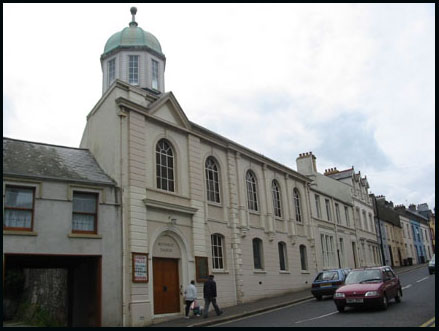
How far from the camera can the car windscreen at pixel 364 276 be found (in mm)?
15712

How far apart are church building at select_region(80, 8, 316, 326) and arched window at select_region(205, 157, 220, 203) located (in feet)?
0.19

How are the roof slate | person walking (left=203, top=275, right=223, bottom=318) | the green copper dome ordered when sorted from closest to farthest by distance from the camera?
the roof slate → person walking (left=203, top=275, right=223, bottom=318) → the green copper dome

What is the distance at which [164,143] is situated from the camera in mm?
20562

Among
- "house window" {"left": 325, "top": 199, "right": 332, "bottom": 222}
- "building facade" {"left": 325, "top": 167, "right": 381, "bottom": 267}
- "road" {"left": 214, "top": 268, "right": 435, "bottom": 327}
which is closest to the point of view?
"road" {"left": 214, "top": 268, "right": 435, "bottom": 327}

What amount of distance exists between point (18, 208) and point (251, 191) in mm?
13750

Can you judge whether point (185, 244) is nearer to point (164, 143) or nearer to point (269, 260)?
point (164, 143)

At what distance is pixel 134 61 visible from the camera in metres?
25.6

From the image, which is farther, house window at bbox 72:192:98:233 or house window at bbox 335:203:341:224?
house window at bbox 335:203:341:224

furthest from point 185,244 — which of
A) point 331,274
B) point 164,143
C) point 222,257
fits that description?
point 331,274

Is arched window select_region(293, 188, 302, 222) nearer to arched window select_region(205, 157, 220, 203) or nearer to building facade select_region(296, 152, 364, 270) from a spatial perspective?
building facade select_region(296, 152, 364, 270)

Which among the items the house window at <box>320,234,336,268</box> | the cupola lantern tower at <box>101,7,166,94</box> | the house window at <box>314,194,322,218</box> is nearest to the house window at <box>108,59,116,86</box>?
the cupola lantern tower at <box>101,7,166,94</box>

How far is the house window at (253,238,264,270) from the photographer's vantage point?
2420 centimetres

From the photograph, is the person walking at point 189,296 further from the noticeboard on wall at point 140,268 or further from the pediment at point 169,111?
the pediment at point 169,111
